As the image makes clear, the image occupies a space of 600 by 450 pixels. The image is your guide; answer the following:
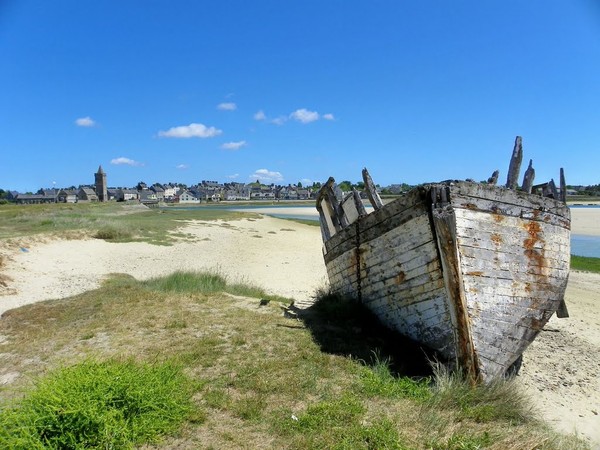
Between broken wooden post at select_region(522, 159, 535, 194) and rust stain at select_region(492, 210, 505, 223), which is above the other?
broken wooden post at select_region(522, 159, 535, 194)

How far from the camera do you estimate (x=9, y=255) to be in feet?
43.9

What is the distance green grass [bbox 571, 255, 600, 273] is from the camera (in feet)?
58.8

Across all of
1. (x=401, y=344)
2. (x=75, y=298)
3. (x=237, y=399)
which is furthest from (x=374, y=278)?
(x=75, y=298)

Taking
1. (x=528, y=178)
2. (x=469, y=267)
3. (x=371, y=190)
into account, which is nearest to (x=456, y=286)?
(x=469, y=267)

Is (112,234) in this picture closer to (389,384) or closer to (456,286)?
(389,384)

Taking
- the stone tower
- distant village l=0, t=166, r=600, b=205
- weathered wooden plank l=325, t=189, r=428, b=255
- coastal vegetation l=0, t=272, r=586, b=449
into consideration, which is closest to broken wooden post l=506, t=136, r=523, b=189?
weathered wooden plank l=325, t=189, r=428, b=255

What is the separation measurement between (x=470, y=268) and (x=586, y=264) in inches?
712

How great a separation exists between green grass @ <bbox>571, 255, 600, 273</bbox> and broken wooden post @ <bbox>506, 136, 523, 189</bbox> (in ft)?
45.7

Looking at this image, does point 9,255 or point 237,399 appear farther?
point 9,255

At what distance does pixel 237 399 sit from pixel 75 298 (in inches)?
255

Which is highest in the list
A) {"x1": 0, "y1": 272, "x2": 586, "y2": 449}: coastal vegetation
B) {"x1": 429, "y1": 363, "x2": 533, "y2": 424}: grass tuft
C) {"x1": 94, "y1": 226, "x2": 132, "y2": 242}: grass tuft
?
{"x1": 94, "y1": 226, "x2": 132, "y2": 242}: grass tuft

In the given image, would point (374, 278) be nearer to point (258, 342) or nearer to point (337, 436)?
point (258, 342)

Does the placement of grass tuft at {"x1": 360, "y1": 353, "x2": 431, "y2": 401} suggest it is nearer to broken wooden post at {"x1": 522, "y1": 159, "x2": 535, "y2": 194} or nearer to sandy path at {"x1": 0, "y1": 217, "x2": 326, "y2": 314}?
broken wooden post at {"x1": 522, "y1": 159, "x2": 535, "y2": 194}

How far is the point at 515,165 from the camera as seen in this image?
7.19 metres
